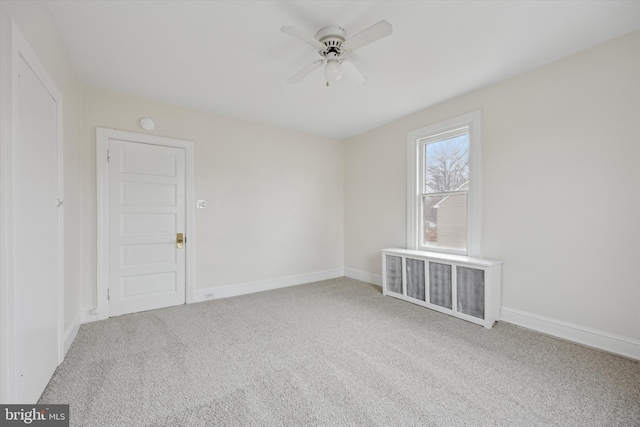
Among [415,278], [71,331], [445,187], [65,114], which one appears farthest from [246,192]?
[445,187]

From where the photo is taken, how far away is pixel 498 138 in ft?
9.95

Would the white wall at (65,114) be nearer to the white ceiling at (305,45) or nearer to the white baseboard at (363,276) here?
the white ceiling at (305,45)

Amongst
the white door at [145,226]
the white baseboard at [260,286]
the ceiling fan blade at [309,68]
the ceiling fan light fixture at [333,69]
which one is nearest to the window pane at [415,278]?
the white baseboard at [260,286]

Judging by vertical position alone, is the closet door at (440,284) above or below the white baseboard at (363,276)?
above

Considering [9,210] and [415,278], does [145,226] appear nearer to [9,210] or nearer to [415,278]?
[9,210]

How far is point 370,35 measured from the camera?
187cm

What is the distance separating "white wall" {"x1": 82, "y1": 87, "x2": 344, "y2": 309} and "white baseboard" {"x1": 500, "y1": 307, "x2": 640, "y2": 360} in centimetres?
290

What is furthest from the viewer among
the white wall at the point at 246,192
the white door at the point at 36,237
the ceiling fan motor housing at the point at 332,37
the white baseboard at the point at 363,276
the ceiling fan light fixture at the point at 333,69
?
the white baseboard at the point at 363,276

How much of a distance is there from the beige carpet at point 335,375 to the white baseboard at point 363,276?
4.68ft

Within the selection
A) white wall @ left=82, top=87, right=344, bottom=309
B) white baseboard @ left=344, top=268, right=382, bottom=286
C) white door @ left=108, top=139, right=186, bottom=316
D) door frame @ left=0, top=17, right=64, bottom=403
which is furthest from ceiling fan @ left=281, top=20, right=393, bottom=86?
white baseboard @ left=344, top=268, right=382, bottom=286

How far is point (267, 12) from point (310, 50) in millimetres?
562

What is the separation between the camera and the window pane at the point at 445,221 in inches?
135

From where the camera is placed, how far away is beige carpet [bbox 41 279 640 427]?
5.31ft

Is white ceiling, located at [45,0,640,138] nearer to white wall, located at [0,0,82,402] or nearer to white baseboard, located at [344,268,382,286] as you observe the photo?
white wall, located at [0,0,82,402]
